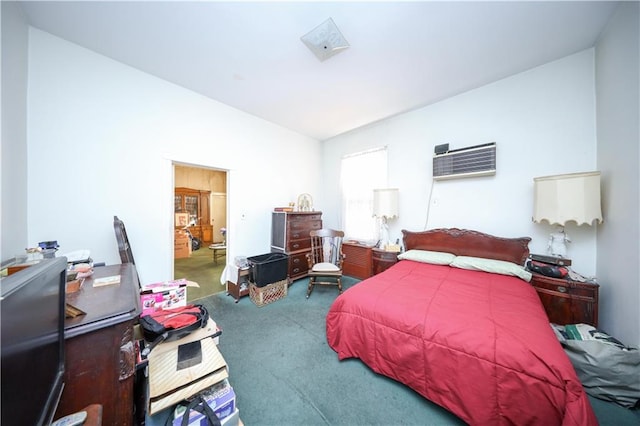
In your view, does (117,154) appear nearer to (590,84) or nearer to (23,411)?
(23,411)

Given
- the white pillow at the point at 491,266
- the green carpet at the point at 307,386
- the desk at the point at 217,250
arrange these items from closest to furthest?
the green carpet at the point at 307,386
the white pillow at the point at 491,266
the desk at the point at 217,250

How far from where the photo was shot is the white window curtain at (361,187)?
3809mm

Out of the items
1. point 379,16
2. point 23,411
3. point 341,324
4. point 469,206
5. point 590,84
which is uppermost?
point 379,16

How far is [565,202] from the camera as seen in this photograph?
79.1 inches

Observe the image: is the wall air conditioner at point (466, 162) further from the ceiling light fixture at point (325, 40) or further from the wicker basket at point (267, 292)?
the wicker basket at point (267, 292)

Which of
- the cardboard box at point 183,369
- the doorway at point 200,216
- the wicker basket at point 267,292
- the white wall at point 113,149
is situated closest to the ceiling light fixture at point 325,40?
the white wall at point 113,149

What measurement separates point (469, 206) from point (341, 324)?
7.94 feet

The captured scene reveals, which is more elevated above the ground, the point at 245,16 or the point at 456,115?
the point at 245,16

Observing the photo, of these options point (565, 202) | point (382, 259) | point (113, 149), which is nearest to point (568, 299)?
point (565, 202)

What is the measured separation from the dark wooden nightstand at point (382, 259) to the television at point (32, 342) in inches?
123

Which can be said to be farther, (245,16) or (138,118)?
(138,118)

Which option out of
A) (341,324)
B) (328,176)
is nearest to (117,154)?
(341,324)

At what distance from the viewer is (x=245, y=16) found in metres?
1.78

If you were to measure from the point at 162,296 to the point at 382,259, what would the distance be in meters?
2.73
